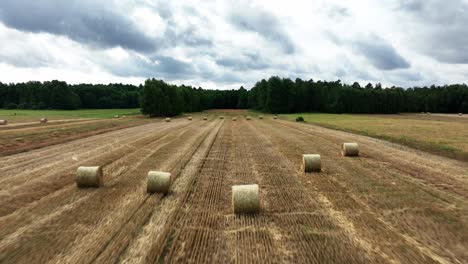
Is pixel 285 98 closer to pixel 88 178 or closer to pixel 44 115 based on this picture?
pixel 44 115

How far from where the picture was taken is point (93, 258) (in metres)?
5.91

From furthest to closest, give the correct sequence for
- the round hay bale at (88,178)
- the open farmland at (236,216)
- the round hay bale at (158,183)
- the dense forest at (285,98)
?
the dense forest at (285,98), the round hay bale at (88,178), the round hay bale at (158,183), the open farmland at (236,216)

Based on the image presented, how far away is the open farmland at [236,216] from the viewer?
617cm

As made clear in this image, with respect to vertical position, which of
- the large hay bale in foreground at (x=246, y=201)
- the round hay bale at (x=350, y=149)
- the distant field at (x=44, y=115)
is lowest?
the distant field at (x=44, y=115)

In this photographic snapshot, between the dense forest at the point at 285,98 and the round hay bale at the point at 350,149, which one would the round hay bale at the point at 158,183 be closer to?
the round hay bale at the point at 350,149

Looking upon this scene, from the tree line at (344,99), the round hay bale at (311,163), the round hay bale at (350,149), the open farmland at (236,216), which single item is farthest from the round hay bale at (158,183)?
the tree line at (344,99)

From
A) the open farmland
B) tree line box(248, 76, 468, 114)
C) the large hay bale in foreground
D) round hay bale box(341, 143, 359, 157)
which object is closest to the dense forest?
tree line box(248, 76, 468, 114)

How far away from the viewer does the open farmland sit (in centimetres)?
617

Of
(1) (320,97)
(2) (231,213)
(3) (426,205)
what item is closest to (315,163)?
(3) (426,205)

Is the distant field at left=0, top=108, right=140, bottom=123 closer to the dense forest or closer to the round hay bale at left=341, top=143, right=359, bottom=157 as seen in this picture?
the dense forest

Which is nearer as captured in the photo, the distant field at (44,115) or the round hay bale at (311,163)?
the round hay bale at (311,163)

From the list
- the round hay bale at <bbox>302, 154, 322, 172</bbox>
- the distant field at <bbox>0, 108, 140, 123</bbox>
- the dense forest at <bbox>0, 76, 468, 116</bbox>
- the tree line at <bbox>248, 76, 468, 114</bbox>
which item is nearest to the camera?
the round hay bale at <bbox>302, 154, 322, 172</bbox>

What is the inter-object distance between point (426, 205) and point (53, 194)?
10037mm

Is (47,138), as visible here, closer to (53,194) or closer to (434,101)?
(53,194)
